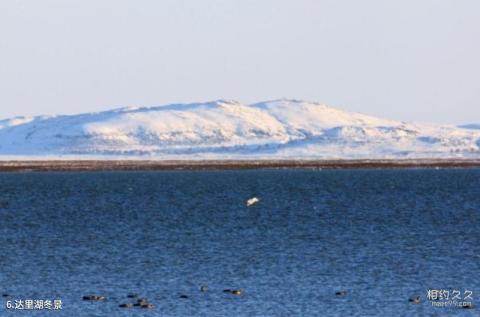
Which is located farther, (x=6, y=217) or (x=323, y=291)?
(x=6, y=217)

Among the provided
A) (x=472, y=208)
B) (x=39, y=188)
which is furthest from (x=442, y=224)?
(x=39, y=188)

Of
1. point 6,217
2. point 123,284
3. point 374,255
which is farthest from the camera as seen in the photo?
point 6,217

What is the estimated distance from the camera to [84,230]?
68.8 meters

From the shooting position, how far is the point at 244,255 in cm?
5281

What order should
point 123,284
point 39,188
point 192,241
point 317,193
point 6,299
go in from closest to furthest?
1. point 6,299
2. point 123,284
3. point 192,241
4. point 317,193
5. point 39,188

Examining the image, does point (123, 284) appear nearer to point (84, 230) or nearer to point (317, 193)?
point (84, 230)

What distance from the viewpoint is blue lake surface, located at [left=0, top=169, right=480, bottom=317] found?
129ft

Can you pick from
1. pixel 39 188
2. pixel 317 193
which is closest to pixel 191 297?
pixel 317 193

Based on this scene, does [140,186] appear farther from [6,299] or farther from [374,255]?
[6,299]

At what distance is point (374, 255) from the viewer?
52469mm

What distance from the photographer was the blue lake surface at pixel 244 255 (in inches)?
1551

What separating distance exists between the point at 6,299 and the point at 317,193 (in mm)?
77107

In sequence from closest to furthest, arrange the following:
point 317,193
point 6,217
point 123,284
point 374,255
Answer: point 123,284
point 374,255
point 6,217
point 317,193

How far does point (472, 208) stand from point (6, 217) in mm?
33012
